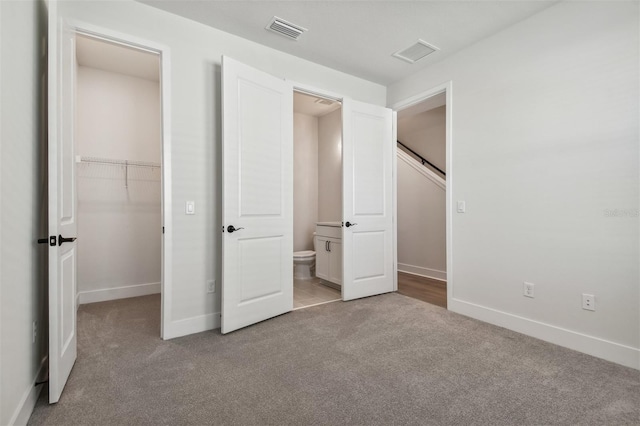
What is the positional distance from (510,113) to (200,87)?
278 centimetres

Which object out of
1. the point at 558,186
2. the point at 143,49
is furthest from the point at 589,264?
the point at 143,49

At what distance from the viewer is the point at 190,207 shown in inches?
108

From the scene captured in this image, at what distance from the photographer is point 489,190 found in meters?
3.03

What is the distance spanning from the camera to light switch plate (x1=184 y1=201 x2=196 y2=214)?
272cm

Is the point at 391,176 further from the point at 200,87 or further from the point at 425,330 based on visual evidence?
the point at 200,87

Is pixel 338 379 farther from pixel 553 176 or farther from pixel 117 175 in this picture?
pixel 117 175

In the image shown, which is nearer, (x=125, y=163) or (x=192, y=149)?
(x=192, y=149)

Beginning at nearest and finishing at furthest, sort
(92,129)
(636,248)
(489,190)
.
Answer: (636,248)
(489,190)
(92,129)

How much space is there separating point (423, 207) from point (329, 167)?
1739 millimetres

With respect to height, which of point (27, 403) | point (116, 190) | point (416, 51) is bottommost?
point (27, 403)

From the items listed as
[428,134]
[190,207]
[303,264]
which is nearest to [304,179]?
[303,264]

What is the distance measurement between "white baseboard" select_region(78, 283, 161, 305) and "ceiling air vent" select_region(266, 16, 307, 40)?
3.27 meters

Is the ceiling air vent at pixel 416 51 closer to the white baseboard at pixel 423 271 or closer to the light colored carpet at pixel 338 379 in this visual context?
the light colored carpet at pixel 338 379

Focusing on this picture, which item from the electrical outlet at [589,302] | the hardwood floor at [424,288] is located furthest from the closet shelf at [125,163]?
the electrical outlet at [589,302]
